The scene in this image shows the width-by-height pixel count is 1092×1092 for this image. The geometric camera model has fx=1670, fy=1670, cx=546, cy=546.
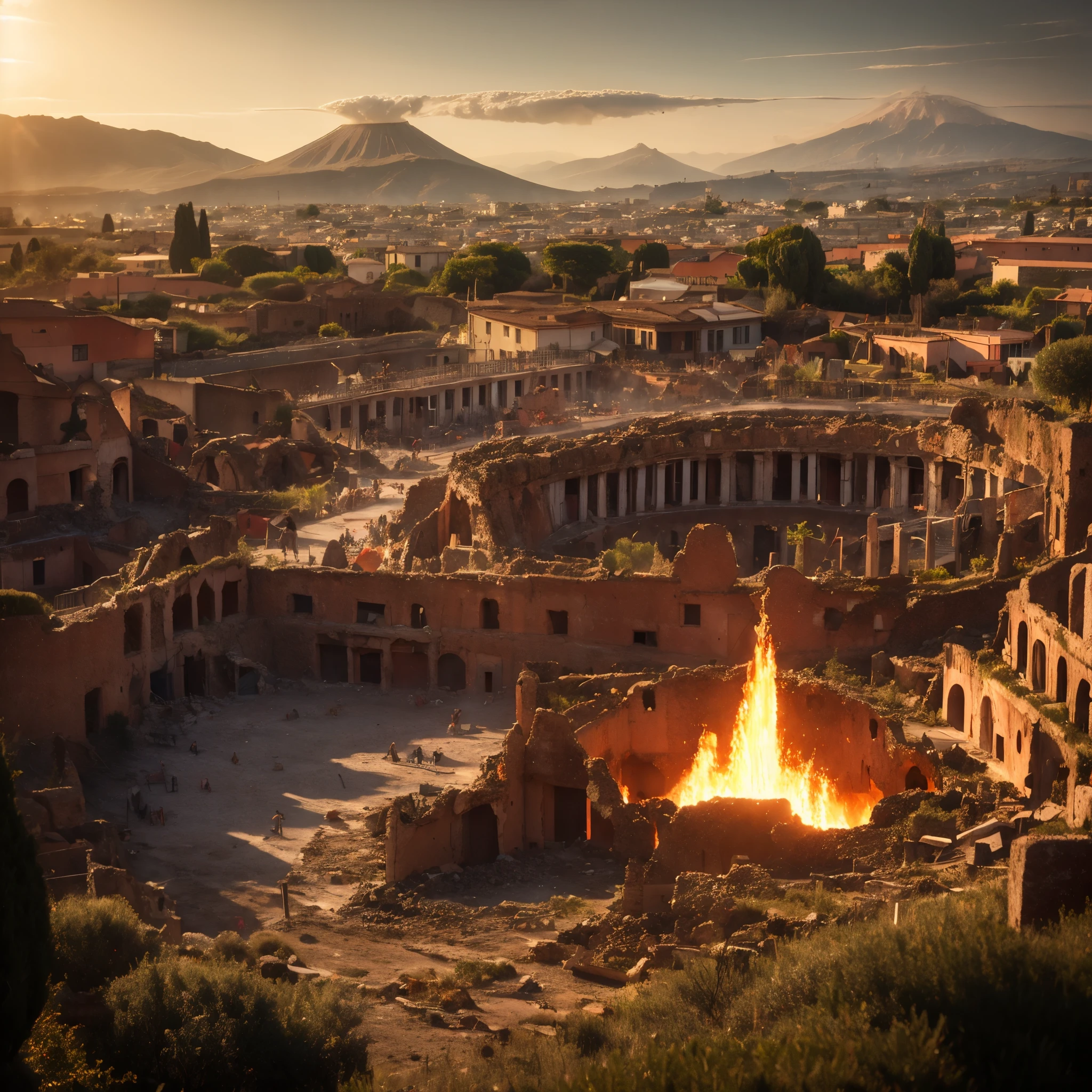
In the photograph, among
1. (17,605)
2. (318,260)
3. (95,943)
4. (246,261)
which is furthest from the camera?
(318,260)

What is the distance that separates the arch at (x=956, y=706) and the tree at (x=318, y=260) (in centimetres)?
11484

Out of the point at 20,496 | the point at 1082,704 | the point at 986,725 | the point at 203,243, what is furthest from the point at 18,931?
the point at 203,243

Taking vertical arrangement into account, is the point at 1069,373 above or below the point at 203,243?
below

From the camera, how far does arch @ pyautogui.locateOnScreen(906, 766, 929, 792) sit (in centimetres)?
3844

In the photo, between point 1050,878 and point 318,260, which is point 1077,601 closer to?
point 1050,878

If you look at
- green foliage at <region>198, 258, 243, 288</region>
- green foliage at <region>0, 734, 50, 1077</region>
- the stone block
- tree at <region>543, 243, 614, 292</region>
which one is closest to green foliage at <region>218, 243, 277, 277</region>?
green foliage at <region>198, 258, 243, 288</region>

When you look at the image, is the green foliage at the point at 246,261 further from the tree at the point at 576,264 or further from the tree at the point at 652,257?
the tree at the point at 652,257

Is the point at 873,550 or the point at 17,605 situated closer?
the point at 17,605

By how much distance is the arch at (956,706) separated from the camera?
1640 inches

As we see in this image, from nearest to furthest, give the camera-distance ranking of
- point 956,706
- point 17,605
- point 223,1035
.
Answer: point 223,1035 < point 956,706 < point 17,605

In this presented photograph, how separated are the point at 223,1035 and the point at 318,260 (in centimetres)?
13359

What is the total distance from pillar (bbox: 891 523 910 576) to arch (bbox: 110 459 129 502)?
34.6 metres

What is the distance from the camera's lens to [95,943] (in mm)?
26859

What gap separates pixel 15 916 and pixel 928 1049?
11.5m
